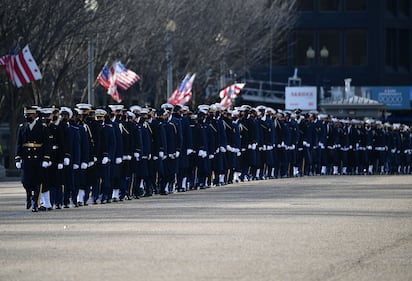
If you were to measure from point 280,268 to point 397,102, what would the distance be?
256 ft

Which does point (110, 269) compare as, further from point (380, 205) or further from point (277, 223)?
point (380, 205)

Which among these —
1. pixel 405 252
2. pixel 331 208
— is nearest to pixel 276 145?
pixel 331 208

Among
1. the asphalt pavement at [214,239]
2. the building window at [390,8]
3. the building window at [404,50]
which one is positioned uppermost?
the building window at [390,8]

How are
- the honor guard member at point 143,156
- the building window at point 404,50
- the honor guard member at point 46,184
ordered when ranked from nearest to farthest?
the honor guard member at point 46,184, the honor guard member at point 143,156, the building window at point 404,50

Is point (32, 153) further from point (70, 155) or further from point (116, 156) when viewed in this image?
point (116, 156)

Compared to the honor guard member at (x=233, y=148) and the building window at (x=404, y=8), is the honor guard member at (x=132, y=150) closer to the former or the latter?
the honor guard member at (x=233, y=148)

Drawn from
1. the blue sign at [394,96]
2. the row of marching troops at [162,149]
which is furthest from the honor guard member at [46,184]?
the blue sign at [394,96]

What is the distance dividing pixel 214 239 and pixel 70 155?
9.46 metres

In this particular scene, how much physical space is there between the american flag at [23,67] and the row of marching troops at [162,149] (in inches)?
274

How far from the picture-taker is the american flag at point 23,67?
46125 millimetres

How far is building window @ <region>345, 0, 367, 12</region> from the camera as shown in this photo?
98.1 meters

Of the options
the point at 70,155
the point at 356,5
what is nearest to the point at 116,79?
the point at 70,155

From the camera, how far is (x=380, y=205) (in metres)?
27.9

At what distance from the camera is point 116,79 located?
53.6m
